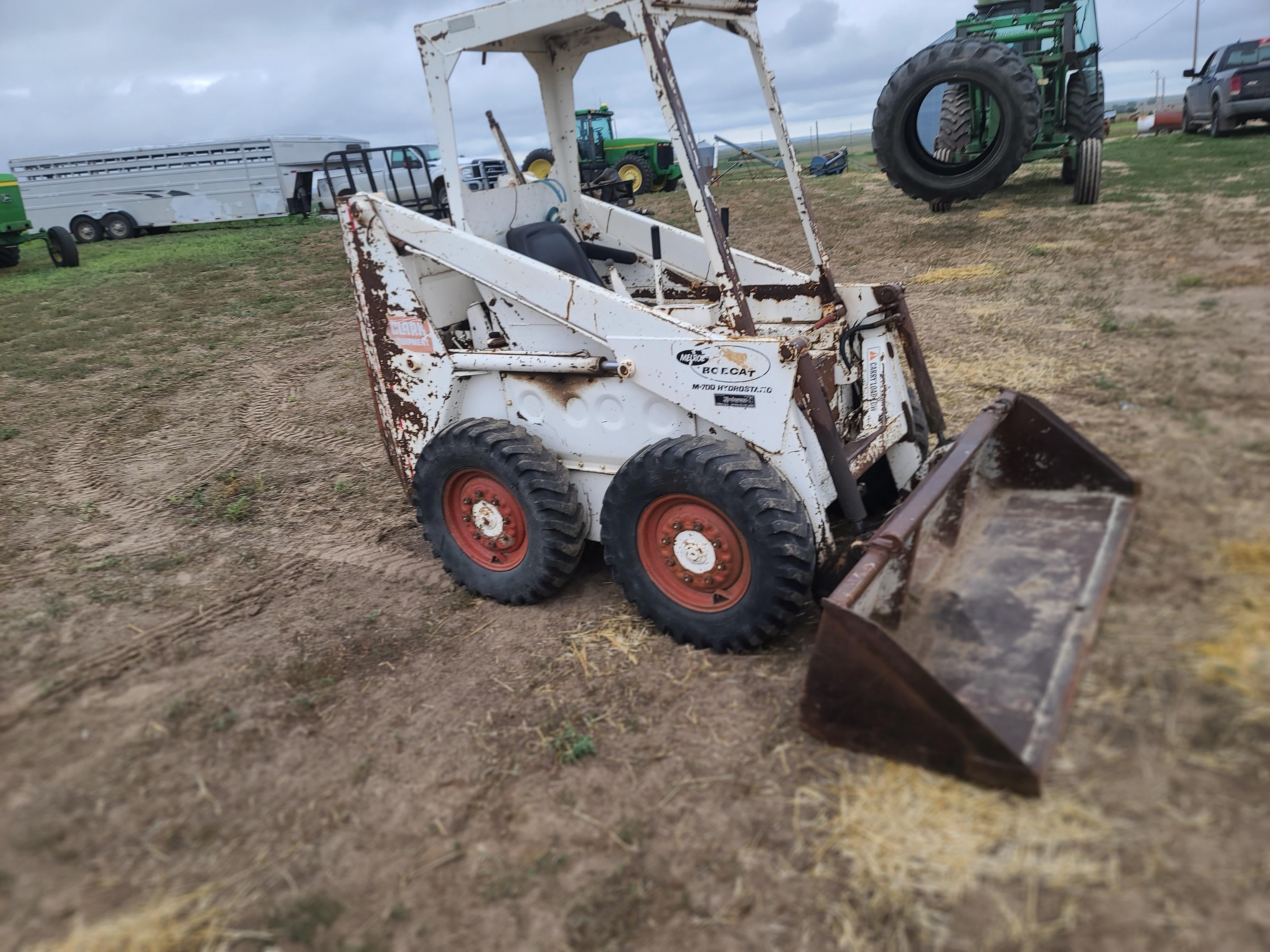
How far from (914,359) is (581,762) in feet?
7.91

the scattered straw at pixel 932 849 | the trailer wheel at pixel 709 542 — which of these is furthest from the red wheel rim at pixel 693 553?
the scattered straw at pixel 932 849

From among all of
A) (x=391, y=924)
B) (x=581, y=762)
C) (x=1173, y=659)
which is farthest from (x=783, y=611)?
(x=391, y=924)

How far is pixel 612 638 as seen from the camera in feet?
12.6

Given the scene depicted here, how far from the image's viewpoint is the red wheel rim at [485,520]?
4.16m

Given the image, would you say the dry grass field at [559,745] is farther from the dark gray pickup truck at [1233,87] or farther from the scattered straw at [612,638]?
the dark gray pickup truck at [1233,87]

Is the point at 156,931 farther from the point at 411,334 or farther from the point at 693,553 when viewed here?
the point at 411,334

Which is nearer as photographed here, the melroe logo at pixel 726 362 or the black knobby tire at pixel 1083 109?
the melroe logo at pixel 726 362

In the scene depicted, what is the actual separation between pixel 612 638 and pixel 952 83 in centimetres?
915

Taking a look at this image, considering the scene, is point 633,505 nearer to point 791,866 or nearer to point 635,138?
point 791,866

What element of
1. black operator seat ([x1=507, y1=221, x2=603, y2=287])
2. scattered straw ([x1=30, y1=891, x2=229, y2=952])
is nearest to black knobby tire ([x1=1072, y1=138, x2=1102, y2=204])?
black operator seat ([x1=507, y1=221, x2=603, y2=287])

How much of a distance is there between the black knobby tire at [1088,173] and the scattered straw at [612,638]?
33.5 feet

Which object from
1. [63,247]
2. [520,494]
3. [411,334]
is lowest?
[520,494]

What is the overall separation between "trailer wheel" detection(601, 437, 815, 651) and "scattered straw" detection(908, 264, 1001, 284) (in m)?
6.39

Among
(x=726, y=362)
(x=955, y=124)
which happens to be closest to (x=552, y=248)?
(x=726, y=362)
